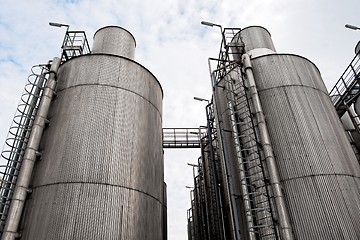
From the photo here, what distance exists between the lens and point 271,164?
11016 millimetres

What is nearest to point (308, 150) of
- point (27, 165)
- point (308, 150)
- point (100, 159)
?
point (308, 150)

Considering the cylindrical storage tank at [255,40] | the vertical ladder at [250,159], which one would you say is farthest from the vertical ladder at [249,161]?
the cylindrical storage tank at [255,40]

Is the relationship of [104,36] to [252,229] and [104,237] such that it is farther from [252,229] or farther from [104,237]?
[252,229]

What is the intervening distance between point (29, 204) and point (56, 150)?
2285 mm

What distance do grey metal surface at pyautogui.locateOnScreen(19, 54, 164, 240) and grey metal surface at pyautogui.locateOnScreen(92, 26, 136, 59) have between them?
2567mm

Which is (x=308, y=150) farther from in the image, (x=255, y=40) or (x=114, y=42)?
(x=114, y=42)

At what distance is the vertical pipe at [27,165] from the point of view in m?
9.93

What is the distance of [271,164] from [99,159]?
7076 millimetres

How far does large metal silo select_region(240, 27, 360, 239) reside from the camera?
10.1 m

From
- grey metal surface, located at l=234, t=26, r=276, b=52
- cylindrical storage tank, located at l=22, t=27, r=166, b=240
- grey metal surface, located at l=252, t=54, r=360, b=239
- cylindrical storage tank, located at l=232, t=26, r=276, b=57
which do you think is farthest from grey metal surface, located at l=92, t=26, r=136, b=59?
grey metal surface, located at l=252, t=54, r=360, b=239

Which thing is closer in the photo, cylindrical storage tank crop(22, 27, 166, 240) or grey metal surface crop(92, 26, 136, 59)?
cylindrical storage tank crop(22, 27, 166, 240)

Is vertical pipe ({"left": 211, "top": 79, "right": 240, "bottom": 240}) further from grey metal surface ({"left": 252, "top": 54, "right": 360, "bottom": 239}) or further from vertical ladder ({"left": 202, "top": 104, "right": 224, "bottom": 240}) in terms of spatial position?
vertical ladder ({"left": 202, "top": 104, "right": 224, "bottom": 240})

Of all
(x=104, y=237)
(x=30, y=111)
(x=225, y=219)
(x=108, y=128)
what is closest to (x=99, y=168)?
(x=108, y=128)

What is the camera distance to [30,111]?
1272 centimetres
